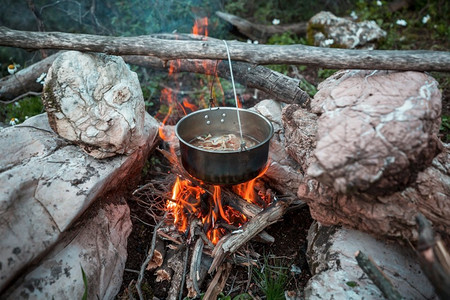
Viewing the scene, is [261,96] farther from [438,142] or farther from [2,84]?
[2,84]

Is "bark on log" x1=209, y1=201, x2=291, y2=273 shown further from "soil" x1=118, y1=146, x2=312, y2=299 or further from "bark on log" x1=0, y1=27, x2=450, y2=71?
"bark on log" x1=0, y1=27, x2=450, y2=71

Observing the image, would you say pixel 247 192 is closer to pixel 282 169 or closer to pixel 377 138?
pixel 282 169

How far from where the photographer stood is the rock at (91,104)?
3240mm

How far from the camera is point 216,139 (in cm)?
Result: 363

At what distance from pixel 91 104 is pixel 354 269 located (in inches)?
104

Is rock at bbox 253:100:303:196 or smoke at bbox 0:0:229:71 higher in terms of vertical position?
smoke at bbox 0:0:229:71

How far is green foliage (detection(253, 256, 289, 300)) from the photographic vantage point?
9.70 ft

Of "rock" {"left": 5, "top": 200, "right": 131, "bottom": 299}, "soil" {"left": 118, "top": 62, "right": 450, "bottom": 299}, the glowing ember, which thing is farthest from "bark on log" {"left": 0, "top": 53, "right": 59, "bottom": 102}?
the glowing ember

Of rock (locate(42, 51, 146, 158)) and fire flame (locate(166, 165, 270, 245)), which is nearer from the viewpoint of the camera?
rock (locate(42, 51, 146, 158))

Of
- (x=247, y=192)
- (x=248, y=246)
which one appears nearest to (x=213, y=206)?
(x=247, y=192)

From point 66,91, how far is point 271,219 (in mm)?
2212

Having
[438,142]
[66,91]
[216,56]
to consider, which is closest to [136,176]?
[66,91]

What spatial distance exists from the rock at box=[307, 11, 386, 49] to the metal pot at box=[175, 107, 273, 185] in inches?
131

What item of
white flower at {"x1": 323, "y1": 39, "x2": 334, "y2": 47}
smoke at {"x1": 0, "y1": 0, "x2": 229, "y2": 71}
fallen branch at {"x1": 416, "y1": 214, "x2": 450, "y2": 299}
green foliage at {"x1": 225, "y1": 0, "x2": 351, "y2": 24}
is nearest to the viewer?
fallen branch at {"x1": 416, "y1": 214, "x2": 450, "y2": 299}
